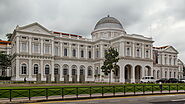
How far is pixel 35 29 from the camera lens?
Result: 59.5 meters

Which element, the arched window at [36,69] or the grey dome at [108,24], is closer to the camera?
the arched window at [36,69]

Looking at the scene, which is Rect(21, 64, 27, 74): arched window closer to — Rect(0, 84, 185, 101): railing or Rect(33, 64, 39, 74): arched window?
Rect(33, 64, 39, 74): arched window

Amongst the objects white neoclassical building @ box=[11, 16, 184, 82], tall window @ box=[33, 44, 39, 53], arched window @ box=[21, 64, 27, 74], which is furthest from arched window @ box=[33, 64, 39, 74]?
tall window @ box=[33, 44, 39, 53]

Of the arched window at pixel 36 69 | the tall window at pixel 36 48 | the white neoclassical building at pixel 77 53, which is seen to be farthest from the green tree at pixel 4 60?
the arched window at pixel 36 69

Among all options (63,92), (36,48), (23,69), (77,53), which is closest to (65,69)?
(77,53)

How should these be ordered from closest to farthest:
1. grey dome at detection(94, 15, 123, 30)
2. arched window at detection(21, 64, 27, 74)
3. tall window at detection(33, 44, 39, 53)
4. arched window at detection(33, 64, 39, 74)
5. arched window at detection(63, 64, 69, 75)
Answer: arched window at detection(21, 64, 27, 74) < arched window at detection(33, 64, 39, 74) < tall window at detection(33, 44, 39, 53) < arched window at detection(63, 64, 69, 75) < grey dome at detection(94, 15, 123, 30)

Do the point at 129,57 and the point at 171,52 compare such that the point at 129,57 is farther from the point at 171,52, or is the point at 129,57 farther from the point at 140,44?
the point at 171,52

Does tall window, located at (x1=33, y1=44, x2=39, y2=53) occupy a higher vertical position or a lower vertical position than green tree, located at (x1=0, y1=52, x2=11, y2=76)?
higher

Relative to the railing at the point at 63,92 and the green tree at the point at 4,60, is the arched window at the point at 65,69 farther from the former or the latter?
the railing at the point at 63,92

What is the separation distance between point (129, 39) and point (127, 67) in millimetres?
10235

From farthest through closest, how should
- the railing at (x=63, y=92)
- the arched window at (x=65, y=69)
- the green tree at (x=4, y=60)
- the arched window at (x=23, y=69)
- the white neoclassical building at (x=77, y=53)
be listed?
1. the arched window at (x=65, y=69)
2. the green tree at (x=4, y=60)
3. the white neoclassical building at (x=77, y=53)
4. the arched window at (x=23, y=69)
5. the railing at (x=63, y=92)

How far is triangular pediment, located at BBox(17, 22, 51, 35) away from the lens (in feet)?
189

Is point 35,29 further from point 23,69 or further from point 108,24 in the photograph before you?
point 108,24

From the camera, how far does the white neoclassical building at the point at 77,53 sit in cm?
5722
